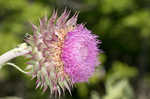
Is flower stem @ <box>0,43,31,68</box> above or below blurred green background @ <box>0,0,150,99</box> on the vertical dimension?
below

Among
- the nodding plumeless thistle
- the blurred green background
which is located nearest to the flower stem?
the nodding plumeless thistle

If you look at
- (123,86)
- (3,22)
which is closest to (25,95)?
(3,22)

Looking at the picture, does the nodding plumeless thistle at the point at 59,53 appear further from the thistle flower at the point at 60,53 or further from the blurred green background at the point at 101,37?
the blurred green background at the point at 101,37

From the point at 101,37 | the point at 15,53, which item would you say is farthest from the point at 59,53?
the point at 101,37

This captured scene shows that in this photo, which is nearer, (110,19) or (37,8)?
(37,8)

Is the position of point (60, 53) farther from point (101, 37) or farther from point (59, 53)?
point (101, 37)

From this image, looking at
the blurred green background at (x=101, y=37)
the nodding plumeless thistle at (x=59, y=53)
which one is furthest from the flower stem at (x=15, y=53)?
the blurred green background at (x=101, y=37)

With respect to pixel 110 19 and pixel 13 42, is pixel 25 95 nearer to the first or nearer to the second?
pixel 13 42

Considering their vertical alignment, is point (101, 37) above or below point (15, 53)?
above

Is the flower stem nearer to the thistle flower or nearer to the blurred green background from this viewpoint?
the thistle flower
